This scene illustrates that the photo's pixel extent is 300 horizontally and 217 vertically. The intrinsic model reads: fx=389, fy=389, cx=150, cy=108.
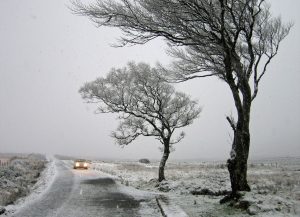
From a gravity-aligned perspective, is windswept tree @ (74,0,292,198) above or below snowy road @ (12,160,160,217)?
above

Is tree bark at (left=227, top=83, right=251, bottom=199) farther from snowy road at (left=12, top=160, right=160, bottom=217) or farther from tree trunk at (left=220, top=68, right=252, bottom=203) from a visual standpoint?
snowy road at (left=12, top=160, right=160, bottom=217)

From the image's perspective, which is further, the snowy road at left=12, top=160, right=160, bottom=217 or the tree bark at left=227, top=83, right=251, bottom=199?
the snowy road at left=12, top=160, right=160, bottom=217

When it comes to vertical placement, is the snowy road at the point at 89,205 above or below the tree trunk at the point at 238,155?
below

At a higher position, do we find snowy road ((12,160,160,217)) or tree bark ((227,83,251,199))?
tree bark ((227,83,251,199))

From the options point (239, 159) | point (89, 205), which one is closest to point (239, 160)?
point (239, 159)

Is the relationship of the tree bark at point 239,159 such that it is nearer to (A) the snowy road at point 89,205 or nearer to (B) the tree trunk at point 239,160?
(B) the tree trunk at point 239,160

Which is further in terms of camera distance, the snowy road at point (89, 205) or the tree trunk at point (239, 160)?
the snowy road at point (89, 205)

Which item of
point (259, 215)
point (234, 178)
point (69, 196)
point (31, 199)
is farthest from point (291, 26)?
point (31, 199)

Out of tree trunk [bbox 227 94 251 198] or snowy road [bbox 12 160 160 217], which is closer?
tree trunk [bbox 227 94 251 198]

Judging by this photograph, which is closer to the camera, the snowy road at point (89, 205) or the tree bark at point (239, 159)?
the tree bark at point (239, 159)

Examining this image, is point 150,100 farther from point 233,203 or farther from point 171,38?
point 233,203

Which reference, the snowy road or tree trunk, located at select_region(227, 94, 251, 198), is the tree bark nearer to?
tree trunk, located at select_region(227, 94, 251, 198)

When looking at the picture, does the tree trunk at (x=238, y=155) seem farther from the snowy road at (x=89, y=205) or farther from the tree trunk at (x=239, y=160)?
the snowy road at (x=89, y=205)

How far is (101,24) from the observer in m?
14.0
